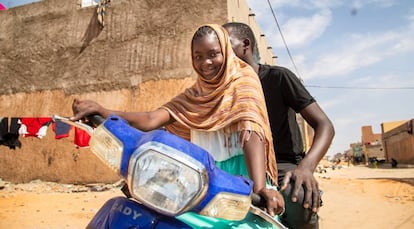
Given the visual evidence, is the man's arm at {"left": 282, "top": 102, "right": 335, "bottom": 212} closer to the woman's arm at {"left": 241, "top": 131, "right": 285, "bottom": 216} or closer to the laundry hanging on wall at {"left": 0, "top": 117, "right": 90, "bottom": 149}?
the woman's arm at {"left": 241, "top": 131, "right": 285, "bottom": 216}

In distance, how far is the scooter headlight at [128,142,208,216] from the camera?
77cm

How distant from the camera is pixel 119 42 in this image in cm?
941

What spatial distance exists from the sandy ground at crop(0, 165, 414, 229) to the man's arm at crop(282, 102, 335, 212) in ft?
14.2

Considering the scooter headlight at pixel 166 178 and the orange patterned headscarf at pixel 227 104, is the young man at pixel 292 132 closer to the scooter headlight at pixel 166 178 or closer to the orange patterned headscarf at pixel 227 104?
the orange patterned headscarf at pixel 227 104

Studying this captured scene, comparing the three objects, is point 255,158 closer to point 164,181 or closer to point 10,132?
point 164,181

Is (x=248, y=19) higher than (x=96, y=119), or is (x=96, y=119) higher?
(x=248, y=19)

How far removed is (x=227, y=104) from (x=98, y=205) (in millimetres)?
5869

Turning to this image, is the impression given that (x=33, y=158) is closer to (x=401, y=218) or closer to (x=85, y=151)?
(x=85, y=151)

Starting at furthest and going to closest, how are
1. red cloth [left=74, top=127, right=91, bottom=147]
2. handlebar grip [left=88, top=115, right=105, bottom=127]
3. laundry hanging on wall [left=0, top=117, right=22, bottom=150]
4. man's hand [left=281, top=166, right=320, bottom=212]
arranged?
red cloth [left=74, top=127, right=91, bottom=147], laundry hanging on wall [left=0, top=117, right=22, bottom=150], man's hand [left=281, top=166, right=320, bottom=212], handlebar grip [left=88, top=115, right=105, bottom=127]

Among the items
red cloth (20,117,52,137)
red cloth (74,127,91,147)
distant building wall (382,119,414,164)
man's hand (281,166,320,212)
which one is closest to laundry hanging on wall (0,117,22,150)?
red cloth (20,117,52,137)

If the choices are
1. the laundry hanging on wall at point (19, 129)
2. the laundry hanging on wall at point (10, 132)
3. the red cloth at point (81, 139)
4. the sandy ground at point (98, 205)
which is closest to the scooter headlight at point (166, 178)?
the sandy ground at point (98, 205)

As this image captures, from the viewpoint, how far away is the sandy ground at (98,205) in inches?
218

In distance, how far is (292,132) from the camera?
2020 mm

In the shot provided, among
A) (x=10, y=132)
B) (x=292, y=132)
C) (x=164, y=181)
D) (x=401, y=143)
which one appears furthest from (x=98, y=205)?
(x=401, y=143)
